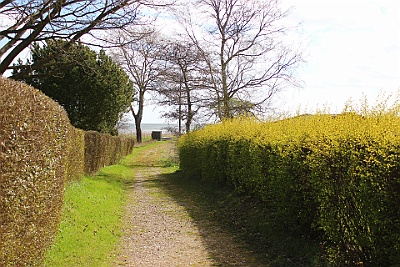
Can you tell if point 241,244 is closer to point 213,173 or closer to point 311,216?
point 311,216

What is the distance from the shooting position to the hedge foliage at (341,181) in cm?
450

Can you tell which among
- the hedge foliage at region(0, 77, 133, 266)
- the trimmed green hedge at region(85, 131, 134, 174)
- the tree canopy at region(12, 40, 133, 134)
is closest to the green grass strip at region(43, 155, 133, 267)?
the hedge foliage at region(0, 77, 133, 266)

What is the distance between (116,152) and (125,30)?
56.6 feet

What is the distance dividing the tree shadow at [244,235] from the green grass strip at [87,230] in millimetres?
1841

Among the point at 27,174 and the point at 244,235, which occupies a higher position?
the point at 27,174

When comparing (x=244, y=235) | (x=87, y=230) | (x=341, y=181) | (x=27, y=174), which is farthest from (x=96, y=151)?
(x=341, y=181)

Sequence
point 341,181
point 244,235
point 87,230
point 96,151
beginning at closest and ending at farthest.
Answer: point 341,181 < point 87,230 < point 244,235 < point 96,151

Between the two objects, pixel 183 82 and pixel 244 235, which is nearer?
pixel 244 235

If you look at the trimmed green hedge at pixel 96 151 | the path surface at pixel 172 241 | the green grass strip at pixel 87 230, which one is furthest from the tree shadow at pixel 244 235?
the trimmed green hedge at pixel 96 151

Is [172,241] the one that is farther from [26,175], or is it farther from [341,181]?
[26,175]


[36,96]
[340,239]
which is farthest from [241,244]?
[36,96]

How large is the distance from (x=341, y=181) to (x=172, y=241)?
3.90m

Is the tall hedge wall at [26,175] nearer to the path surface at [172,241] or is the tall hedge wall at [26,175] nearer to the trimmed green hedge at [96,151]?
the path surface at [172,241]

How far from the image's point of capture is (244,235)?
825cm
